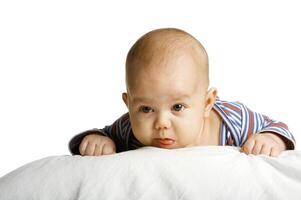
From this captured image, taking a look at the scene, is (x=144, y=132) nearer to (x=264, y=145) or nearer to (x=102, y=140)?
(x=102, y=140)

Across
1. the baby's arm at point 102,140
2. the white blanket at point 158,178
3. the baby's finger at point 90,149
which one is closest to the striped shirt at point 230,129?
the baby's arm at point 102,140

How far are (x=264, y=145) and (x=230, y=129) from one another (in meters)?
0.22

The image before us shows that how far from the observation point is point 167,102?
1.87m

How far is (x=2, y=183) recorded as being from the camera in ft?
5.60

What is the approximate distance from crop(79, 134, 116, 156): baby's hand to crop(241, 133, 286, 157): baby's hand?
0.42 meters

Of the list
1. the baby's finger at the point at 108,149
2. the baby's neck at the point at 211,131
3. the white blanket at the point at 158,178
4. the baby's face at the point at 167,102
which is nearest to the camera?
the white blanket at the point at 158,178

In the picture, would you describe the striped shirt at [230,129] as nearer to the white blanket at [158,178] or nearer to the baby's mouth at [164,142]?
the baby's mouth at [164,142]

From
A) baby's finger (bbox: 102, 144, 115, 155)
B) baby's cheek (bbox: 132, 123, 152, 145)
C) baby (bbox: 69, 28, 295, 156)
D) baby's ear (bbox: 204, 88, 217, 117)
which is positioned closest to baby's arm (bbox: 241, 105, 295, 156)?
baby (bbox: 69, 28, 295, 156)

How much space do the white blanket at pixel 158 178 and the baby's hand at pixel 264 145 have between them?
0.54 ft

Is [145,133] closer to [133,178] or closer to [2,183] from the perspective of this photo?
[133,178]

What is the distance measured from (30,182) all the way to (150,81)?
45 centimetres

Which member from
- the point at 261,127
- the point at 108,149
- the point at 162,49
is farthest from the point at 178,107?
A: the point at 261,127

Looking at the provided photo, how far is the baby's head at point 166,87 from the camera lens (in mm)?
1863

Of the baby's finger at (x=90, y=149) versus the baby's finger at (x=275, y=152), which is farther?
the baby's finger at (x=90, y=149)
